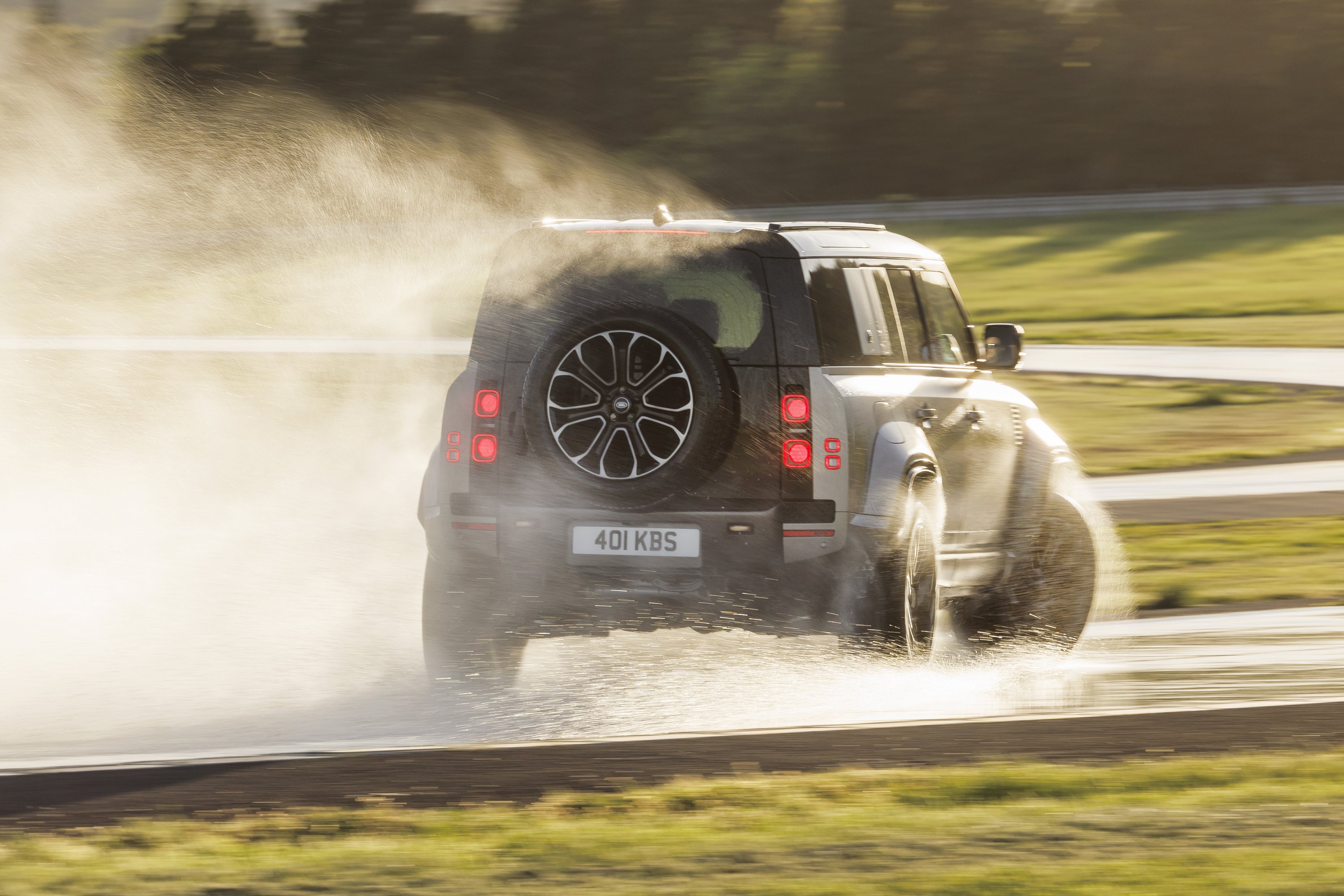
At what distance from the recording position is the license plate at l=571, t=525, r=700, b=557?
20.8 feet

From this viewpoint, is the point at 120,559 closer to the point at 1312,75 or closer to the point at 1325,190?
the point at 1325,190

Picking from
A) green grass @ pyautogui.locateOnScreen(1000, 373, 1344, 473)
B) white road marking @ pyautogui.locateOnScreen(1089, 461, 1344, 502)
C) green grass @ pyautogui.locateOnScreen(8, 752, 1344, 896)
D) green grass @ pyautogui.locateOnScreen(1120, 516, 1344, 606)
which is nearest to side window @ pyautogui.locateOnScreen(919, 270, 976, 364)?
green grass @ pyautogui.locateOnScreen(1120, 516, 1344, 606)

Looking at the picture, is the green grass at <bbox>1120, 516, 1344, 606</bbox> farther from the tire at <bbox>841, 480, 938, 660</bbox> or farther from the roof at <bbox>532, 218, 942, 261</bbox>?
the roof at <bbox>532, 218, 942, 261</bbox>

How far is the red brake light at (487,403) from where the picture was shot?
6.50 m

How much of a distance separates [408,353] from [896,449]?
18138 millimetres

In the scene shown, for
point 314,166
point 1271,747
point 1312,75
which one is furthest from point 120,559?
point 1312,75

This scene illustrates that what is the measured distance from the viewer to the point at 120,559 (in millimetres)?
10320

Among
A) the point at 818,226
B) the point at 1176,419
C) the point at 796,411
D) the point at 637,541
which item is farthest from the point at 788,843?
the point at 1176,419

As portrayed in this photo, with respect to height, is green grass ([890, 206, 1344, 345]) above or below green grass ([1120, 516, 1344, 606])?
above

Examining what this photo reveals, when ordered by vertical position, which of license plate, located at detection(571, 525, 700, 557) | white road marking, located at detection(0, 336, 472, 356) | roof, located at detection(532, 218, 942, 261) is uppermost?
white road marking, located at detection(0, 336, 472, 356)

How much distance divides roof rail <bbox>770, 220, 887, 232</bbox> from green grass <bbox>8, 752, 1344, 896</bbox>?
7.22 feet

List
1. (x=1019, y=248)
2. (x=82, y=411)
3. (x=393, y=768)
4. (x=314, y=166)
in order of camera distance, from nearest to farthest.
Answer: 1. (x=393, y=768)
2. (x=82, y=411)
3. (x=1019, y=248)
4. (x=314, y=166)

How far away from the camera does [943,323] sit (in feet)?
25.6

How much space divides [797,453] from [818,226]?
3.47 feet
